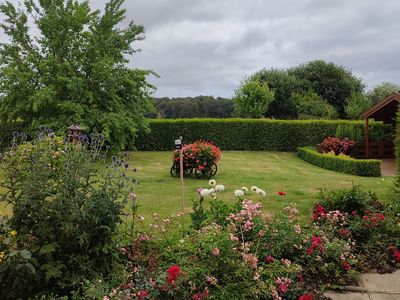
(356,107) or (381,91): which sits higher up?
(381,91)

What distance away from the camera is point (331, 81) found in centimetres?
3550

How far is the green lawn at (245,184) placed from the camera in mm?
7129

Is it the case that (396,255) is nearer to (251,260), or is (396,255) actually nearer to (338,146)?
(251,260)

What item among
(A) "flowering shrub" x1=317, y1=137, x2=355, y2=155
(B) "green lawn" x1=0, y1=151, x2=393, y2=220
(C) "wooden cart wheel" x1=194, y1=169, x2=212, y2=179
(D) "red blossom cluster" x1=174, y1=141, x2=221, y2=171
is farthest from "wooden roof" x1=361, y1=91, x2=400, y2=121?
(C) "wooden cart wheel" x1=194, y1=169, x2=212, y2=179

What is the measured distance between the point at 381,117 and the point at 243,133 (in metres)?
6.78

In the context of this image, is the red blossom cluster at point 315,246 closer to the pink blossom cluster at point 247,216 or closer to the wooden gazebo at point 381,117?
the pink blossom cluster at point 247,216

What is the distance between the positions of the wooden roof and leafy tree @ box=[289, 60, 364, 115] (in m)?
17.8

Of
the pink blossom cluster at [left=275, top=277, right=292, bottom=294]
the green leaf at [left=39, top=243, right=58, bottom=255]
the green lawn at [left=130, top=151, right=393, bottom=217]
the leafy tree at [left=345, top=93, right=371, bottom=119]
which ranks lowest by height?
the green lawn at [left=130, top=151, right=393, bottom=217]

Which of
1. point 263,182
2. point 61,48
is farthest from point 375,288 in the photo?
point 61,48

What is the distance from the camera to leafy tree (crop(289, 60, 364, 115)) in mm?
35250

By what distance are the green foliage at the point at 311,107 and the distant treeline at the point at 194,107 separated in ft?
21.1

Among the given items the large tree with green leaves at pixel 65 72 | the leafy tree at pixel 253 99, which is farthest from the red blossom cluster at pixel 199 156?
the leafy tree at pixel 253 99

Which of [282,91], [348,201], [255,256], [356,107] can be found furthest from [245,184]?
[282,91]

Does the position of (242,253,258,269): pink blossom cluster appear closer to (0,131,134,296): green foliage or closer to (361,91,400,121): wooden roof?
(0,131,134,296): green foliage
